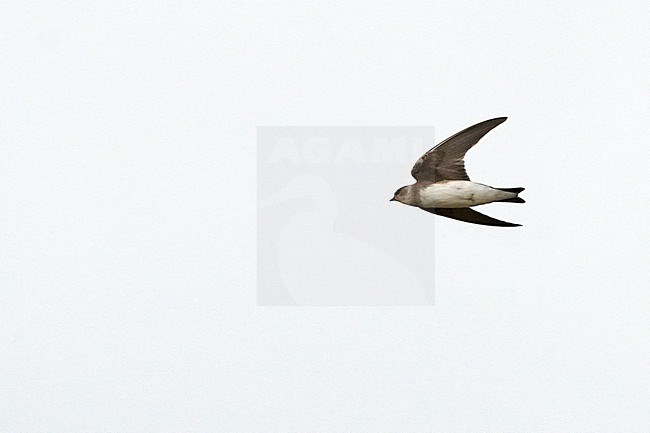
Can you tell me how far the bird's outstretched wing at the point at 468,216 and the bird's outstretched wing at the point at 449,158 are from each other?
0.83 meters

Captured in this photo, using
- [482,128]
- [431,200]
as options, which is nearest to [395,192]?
[431,200]

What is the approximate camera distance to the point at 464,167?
1675 centimetres

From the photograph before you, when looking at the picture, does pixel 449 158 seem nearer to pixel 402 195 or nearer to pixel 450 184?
pixel 450 184

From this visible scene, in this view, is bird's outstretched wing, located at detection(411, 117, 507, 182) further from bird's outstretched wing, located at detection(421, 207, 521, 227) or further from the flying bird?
bird's outstretched wing, located at detection(421, 207, 521, 227)

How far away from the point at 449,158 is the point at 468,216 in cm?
158

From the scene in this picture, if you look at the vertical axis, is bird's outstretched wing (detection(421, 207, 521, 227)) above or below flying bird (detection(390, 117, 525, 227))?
below

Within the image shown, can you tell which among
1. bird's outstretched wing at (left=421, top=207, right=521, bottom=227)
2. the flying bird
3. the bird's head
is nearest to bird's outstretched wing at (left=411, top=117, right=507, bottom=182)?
the flying bird

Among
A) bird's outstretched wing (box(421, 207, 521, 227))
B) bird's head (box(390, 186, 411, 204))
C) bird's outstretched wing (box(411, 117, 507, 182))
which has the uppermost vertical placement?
bird's outstretched wing (box(411, 117, 507, 182))

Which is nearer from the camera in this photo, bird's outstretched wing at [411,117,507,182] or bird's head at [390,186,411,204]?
bird's outstretched wing at [411,117,507,182]

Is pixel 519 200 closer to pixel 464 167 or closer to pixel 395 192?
pixel 464 167

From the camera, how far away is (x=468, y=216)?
17922 millimetres

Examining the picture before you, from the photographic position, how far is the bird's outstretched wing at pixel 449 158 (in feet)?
53.4

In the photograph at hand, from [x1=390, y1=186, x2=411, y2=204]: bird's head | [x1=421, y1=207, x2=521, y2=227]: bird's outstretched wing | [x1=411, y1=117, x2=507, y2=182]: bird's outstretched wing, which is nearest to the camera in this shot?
[x1=411, y1=117, x2=507, y2=182]: bird's outstretched wing

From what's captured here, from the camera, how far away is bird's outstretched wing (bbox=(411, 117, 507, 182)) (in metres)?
16.3
